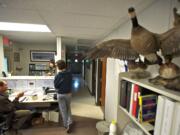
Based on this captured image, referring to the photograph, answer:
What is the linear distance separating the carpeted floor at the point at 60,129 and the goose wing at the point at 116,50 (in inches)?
91.7

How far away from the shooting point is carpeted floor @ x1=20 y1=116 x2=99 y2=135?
2.69 m

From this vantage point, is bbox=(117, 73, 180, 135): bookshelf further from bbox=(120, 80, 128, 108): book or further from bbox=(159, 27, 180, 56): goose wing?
bbox=(159, 27, 180, 56): goose wing

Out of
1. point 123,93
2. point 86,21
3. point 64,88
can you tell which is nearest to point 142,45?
point 123,93

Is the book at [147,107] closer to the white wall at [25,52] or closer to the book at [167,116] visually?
the book at [167,116]

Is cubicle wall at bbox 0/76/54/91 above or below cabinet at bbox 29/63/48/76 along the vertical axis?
below

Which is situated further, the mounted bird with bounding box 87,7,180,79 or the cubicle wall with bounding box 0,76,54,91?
the cubicle wall with bounding box 0,76,54,91

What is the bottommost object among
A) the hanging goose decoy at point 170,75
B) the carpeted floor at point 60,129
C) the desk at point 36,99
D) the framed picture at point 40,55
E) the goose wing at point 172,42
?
the carpeted floor at point 60,129

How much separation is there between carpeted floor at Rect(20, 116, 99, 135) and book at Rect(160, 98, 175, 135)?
93.3 inches

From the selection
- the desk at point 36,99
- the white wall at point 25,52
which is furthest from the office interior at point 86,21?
the white wall at point 25,52

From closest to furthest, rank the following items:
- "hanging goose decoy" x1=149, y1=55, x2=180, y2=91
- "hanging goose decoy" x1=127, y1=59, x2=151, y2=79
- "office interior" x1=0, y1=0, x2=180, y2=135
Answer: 1. "hanging goose decoy" x1=149, y1=55, x2=180, y2=91
2. "hanging goose decoy" x1=127, y1=59, x2=151, y2=79
3. "office interior" x1=0, y1=0, x2=180, y2=135

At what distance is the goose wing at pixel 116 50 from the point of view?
0.92 meters

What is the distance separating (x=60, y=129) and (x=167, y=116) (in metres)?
2.71

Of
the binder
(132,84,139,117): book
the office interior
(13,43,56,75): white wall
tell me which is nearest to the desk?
the office interior

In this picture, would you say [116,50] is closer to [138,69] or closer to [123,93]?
[138,69]
